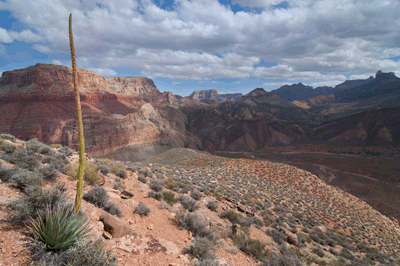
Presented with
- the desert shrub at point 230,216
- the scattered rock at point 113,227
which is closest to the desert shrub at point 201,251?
the scattered rock at point 113,227

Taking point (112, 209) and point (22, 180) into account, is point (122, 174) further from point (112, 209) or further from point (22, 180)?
point (22, 180)

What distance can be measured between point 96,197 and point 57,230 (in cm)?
280

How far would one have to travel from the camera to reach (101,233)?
4555 mm

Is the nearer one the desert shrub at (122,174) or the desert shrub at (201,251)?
the desert shrub at (201,251)

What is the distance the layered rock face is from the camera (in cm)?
6029

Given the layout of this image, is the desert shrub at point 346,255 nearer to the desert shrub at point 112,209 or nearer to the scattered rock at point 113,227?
the scattered rock at point 113,227

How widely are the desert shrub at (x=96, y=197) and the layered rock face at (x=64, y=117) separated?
56162mm

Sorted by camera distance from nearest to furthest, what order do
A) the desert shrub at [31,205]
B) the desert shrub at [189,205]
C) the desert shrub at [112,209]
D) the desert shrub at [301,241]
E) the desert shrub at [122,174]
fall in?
the desert shrub at [31,205] → the desert shrub at [112,209] → the desert shrub at [189,205] → the desert shrub at [301,241] → the desert shrub at [122,174]

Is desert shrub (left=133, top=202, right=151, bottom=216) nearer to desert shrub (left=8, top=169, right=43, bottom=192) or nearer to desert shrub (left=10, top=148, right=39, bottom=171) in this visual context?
desert shrub (left=8, top=169, right=43, bottom=192)

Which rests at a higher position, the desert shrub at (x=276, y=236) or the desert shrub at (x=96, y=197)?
the desert shrub at (x=96, y=197)

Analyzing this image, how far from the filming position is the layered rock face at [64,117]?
198 feet

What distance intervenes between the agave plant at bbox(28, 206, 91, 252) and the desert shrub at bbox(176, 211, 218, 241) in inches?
140

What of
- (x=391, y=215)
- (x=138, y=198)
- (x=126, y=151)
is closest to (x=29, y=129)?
(x=126, y=151)

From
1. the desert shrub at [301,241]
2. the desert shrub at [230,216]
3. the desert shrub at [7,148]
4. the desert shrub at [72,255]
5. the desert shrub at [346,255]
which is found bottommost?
the desert shrub at [346,255]
